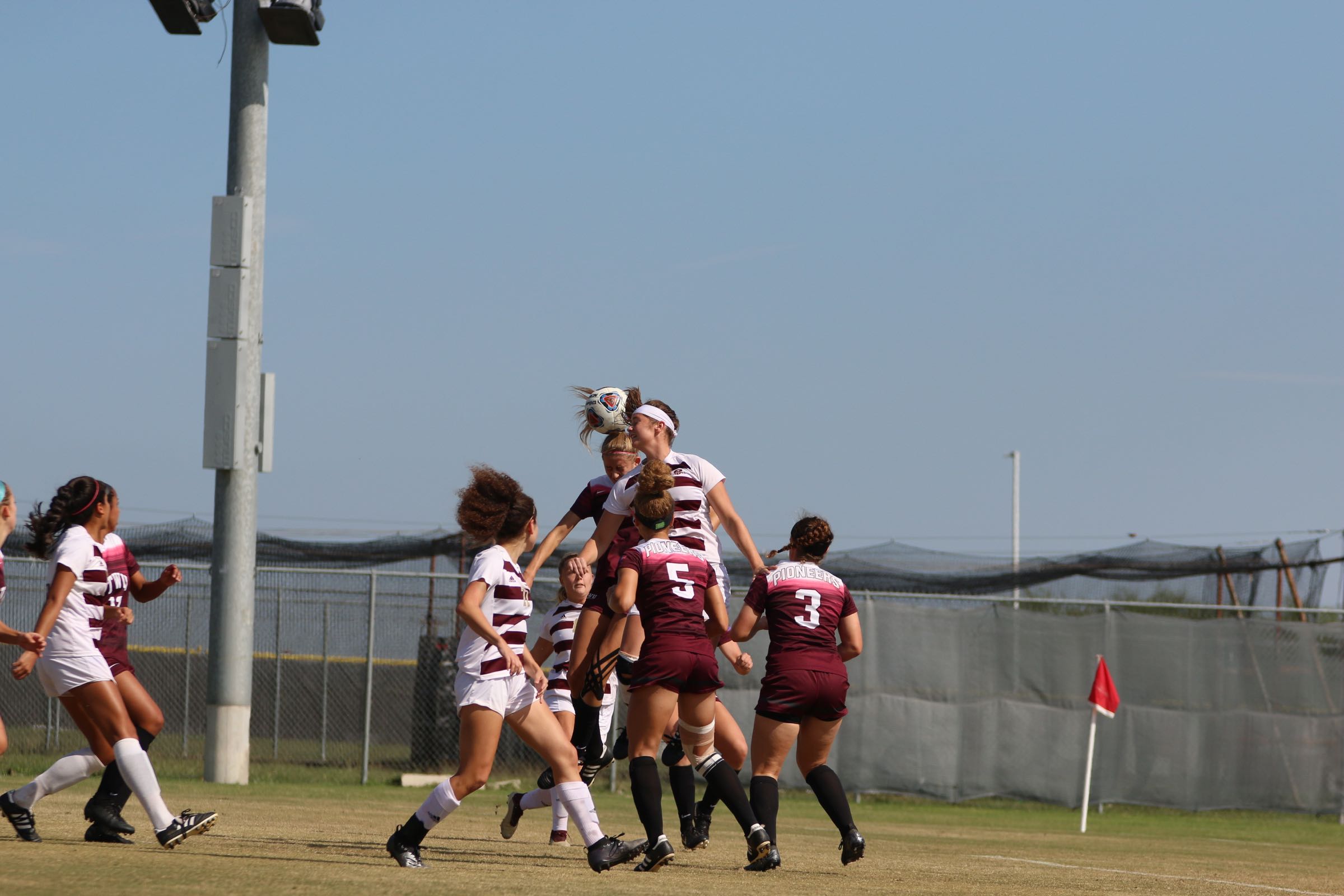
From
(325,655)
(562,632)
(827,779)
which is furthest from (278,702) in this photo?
(827,779)

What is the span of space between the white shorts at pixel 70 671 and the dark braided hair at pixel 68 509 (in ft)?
1.60

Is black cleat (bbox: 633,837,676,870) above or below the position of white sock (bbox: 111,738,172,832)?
below

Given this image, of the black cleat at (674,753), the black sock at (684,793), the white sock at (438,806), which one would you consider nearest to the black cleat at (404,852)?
the white sock at (438,806)

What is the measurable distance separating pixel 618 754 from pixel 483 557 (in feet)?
8.29

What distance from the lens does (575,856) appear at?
25.2ft

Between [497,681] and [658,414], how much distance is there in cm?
216

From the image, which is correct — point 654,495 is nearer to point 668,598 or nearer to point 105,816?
point 668,598

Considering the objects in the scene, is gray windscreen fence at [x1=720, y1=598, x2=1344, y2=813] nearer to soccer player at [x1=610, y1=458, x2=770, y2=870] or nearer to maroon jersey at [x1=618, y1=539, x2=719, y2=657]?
soccer player at [x1=610, y1=458, x2=770, y2=870]

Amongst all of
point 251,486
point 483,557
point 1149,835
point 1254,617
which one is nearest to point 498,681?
point 483,557

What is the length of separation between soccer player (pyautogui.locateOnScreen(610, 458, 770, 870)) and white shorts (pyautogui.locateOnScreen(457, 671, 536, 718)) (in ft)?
1.89

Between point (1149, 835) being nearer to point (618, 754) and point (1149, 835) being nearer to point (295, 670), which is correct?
point (618, 754)

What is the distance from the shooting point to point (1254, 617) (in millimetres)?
17250

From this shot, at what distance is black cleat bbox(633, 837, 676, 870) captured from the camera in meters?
6.41

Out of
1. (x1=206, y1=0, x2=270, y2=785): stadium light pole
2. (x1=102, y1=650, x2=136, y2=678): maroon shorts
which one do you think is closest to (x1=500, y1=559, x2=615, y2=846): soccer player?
(x1=102, y1=650, x2=136, y2=678): maroon shorts
